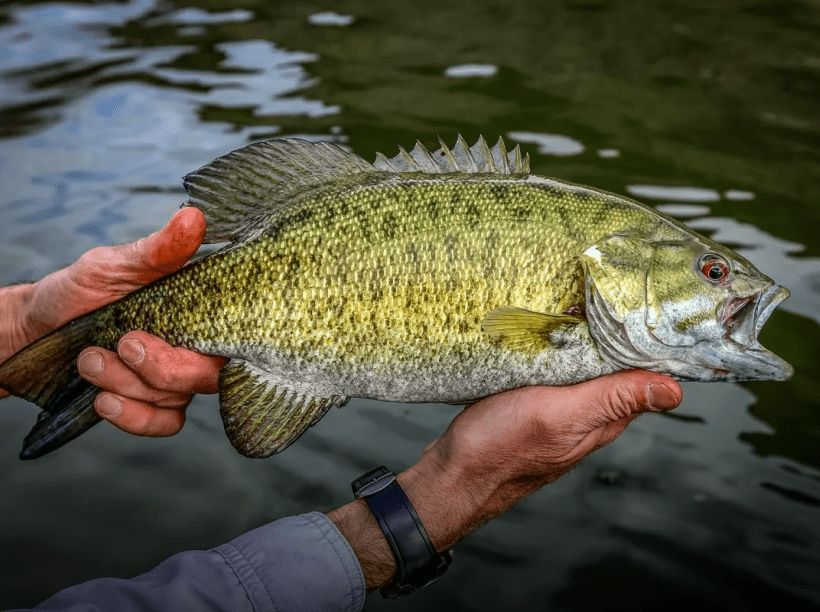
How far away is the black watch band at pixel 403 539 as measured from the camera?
102 inches

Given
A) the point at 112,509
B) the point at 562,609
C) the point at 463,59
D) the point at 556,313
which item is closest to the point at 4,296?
the point at 112,509

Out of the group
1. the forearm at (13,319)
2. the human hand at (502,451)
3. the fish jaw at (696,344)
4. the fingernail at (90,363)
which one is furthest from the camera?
the forearm at (13,319)

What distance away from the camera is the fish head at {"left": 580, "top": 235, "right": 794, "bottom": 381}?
7.68 feet

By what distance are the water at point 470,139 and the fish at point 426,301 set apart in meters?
1.44

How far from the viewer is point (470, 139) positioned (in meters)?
7.15

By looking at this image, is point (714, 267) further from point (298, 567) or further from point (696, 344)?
point (298, 567)

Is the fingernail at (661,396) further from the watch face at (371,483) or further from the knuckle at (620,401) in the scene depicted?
the watch face at (371,483)

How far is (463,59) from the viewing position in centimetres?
924

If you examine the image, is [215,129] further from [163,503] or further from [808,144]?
[808,144]

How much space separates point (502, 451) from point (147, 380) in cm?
134

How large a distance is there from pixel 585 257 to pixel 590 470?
2076mm

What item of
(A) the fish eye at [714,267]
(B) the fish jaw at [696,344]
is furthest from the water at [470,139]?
(A) the fish eye at [714,267]

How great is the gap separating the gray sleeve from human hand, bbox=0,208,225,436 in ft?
2.15

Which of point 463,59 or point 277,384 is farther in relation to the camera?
point 463,59
